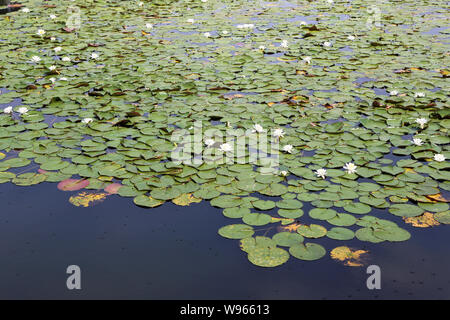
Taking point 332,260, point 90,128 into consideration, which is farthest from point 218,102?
point 332,260

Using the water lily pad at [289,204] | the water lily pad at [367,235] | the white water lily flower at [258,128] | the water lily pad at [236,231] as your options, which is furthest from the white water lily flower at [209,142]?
the water lily pad at [367,235]

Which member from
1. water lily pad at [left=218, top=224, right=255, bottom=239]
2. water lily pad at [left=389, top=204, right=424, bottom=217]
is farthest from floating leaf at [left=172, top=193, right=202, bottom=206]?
water lily pad at [left=389, top=204, right=424, bottom=217]

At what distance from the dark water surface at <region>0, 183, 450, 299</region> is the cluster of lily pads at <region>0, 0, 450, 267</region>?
116 millimetres

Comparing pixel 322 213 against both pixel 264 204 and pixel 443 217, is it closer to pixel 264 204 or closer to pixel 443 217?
pixel 264 204

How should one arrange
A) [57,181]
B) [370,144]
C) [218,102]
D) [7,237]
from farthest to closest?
[218,102], [370,144], [57,181], [7,237]

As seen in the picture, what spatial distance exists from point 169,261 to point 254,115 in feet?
6.89

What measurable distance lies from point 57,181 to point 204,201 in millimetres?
1164

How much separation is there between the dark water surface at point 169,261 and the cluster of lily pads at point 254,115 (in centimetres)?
12

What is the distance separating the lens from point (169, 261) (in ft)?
8.61

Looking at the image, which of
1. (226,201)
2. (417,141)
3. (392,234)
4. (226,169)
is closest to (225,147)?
(226,169)

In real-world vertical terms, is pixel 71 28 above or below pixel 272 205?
above

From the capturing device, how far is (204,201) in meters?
3.15
